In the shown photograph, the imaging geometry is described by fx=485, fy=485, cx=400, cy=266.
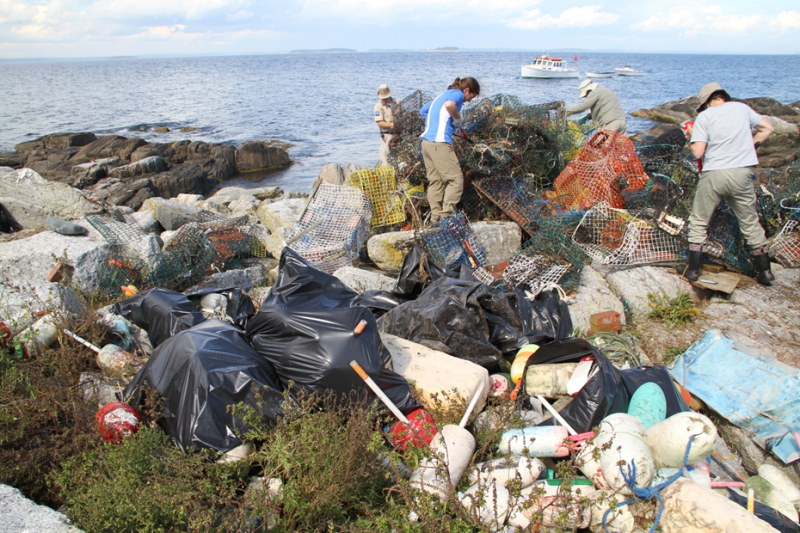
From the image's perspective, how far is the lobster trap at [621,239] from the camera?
4469mm

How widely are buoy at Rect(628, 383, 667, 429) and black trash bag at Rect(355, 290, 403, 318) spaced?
1.84 meters

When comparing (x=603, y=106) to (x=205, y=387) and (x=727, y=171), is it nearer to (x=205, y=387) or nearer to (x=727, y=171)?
(x=727, y=171)

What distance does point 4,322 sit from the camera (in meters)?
3.21

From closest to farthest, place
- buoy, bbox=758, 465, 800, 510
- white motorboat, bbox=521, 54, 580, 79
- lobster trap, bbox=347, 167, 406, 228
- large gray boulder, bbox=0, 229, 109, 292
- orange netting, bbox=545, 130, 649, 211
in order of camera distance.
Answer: buoy, bbox=758, 465, 800, 510
large gray boulder, bbox=0, 229, 109, 292
orange netting, bbox=545, 130, 649, 211
lobster trap, bbox=347, 167, 406, 228
white motorboat, bbox=521, 54, 580, 79

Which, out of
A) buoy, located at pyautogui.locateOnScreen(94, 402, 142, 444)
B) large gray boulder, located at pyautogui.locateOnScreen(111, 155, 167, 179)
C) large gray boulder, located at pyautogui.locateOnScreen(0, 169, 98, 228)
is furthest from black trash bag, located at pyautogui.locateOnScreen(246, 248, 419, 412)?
large gray boulder, located at pyautogui.locateOnScreen(111, 155, 167, 179)

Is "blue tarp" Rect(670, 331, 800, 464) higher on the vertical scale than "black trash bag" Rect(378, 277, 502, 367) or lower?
lower

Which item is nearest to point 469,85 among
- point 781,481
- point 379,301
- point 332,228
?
point 332,228

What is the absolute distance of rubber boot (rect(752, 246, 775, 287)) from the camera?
13.8 ft

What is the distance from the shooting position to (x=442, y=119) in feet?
16.4

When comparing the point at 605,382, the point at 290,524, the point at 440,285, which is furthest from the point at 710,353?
the point at 290,524

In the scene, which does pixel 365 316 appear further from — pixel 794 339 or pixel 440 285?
pixel 794 339

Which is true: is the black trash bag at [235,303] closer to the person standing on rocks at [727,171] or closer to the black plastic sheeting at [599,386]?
the black plastic sheeting at [599,386]

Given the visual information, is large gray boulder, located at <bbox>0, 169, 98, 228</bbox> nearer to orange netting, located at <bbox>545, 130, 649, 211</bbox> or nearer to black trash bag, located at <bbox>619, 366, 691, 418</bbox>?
orange netting, located at <bbox>545, 130, 649, 211</bbox>

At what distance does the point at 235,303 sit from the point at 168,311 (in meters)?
0.48
